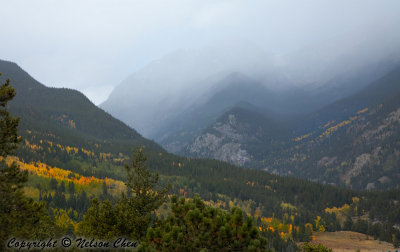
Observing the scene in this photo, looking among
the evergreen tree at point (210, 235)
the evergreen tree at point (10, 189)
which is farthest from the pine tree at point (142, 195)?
the evergreen tree at point (210, 235)

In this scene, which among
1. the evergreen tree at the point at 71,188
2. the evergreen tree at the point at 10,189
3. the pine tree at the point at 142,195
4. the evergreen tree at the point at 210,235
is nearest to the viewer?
the evergreen tree at the point at 210,235

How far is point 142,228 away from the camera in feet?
111

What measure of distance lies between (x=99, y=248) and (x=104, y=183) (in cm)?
17981

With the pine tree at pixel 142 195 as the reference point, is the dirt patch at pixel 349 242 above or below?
below

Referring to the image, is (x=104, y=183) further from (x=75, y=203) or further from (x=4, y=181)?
(x=4, y=181)

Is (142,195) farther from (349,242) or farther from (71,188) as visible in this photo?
(349,242)

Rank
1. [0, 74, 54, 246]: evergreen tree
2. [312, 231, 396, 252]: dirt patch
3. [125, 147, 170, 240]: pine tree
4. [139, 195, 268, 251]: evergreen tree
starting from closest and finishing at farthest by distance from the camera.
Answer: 1. [139, 195, 268, 251]: evergreen tree
2. [0, 74, 54, 246]: evergreen tree
3. [125, 147, 170, 240]: pine tree
4. [312, 231, 396, 252]: dirt patch

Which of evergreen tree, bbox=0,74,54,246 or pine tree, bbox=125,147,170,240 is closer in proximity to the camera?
evergreen tree, bbox=0,74,54,246

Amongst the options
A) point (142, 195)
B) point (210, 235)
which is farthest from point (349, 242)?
point (210, 235)

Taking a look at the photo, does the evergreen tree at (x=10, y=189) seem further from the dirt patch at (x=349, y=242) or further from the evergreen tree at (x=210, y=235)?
the dirt patch at (x=349, y=242)

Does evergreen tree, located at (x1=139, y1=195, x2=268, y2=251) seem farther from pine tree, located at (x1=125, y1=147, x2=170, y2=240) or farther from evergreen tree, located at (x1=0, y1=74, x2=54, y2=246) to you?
pine tree, located at (x1=125, y1=147, x2=170, y2=240)

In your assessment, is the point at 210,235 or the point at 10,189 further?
the point at 10,189

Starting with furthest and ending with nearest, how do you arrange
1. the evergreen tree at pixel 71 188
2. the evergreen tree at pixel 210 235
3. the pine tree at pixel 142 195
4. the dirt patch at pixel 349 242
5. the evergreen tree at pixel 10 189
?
1. the evergreen tree at pixel 71 188
2. the dirt patch at pixel 349 242
3. the pine tree at pixel 142 195
4. the evergreen tree at pixel 10 189
5. the evergreen tree at pixel 210 235

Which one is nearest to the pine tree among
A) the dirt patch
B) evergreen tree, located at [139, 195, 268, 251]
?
evergreen tree, located at [139, 195, 268, 251]
